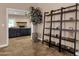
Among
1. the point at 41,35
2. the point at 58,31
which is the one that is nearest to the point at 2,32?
the point at 41,35

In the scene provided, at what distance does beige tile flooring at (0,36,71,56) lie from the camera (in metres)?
3.17

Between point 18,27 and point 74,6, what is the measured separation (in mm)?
1480

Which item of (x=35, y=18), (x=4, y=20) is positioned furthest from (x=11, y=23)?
(x=35, y=18)

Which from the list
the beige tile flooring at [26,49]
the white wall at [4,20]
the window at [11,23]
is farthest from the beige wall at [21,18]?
the beige tile flooring at [26,49]

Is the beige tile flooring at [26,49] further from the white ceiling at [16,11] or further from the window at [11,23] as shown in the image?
the white ceiling at [16,11]

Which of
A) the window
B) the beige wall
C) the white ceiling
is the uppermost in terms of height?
the white ceiling

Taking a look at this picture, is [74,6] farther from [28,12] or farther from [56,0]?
[28,12]

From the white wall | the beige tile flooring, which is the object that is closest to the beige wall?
the white wall

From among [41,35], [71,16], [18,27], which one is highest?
[71,16]

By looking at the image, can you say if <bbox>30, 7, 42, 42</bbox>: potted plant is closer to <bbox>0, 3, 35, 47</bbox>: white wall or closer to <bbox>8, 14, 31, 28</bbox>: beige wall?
<bbox>8, 14, 31, 28</bbox>: beige wall

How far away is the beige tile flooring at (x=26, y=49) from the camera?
317 centimetres

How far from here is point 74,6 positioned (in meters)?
3.07

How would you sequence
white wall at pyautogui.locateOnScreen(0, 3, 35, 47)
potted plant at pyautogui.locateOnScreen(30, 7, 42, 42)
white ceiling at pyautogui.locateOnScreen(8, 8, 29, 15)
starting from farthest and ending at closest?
potted plant at pyautogui.locateOnScreen(30, 7, 42, 42)
white ceiling at pyautogui.locateOnScreen(8, 8, 29, 15)
white wall at pyautogui.locateOnScreen(0, 3, 35, 47)

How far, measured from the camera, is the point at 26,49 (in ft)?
11.0
